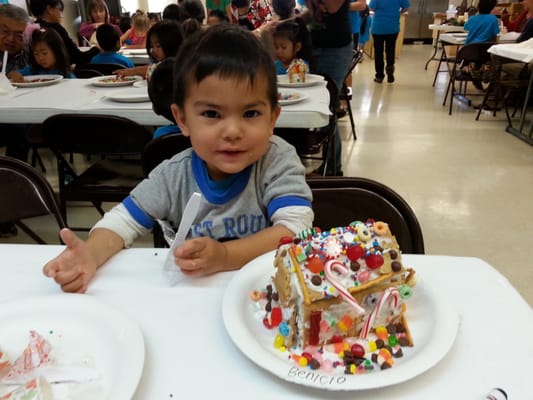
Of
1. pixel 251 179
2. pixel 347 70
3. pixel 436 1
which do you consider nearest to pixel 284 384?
Result: pixel 251 179

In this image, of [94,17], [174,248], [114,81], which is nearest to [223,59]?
[174,248]

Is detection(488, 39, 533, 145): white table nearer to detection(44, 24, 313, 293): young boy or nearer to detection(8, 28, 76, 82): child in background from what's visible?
detection(44, 24, 313, 293): young boy

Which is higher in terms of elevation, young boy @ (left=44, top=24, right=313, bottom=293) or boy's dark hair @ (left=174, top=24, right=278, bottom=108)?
boy's dark hair @ (left=174, top=24, right=278, bottom=108)

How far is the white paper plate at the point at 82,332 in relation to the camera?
1.78 feet

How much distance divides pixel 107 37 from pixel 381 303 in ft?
12.0

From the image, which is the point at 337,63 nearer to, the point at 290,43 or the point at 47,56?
the point at 290,43

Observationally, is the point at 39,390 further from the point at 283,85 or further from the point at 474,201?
the point at 474,201

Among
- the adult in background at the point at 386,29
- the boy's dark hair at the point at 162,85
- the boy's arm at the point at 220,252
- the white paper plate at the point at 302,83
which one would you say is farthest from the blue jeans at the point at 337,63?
the adult in background at the point at 386,29

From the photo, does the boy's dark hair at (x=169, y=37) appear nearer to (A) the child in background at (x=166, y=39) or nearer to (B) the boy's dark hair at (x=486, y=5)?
(A) the child in background at (x=166, y=39)

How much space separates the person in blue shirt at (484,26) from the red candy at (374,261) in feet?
17.6

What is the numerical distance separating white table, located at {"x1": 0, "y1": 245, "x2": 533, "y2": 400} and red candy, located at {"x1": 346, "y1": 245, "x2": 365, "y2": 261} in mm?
136

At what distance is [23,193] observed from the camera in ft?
3.90

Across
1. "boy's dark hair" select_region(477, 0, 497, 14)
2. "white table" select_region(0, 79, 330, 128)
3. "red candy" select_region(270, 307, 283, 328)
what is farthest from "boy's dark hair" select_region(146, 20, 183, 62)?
"boy's dark hair" select_region(477, 0, 497, 14)

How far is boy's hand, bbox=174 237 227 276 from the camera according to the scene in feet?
2.39
